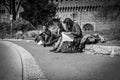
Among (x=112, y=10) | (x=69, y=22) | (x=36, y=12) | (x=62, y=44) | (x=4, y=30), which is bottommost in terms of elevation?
(x=62, y=44)

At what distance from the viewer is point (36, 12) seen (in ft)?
73.1

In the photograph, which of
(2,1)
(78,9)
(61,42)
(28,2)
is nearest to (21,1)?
(28,2)

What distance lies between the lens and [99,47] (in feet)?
18.6

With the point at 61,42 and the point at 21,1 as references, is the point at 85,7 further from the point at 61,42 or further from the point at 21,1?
the point at 61,42

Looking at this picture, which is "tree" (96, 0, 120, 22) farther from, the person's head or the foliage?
the foliage

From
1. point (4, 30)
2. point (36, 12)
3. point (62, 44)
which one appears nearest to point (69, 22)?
point (62, 44)

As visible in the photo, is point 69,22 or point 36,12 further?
point 36,12

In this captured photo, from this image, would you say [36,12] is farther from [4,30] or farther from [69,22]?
[69,22]

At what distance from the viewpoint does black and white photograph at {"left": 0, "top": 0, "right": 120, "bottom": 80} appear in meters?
3.13

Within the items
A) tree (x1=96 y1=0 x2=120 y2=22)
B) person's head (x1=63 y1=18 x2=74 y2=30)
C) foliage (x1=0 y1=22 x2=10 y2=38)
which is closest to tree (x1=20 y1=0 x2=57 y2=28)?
foliage (x1=0 y1=22 x2=10 y2=38)

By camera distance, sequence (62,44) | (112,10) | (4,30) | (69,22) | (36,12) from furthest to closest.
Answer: (36,12) → (4,30) → (112,10) → (69,22) → (62,44)

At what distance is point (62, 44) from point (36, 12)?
55.8ft

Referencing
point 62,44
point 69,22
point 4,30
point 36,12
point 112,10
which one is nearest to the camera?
point 62,44

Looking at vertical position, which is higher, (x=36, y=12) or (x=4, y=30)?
(x=36, y=12)
